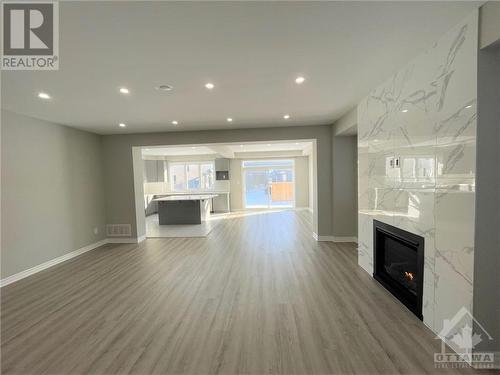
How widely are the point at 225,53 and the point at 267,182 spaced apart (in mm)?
8609

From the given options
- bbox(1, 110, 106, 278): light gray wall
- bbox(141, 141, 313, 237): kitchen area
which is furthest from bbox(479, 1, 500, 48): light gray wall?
bbox(141, 141, 313, 237): kitchen area

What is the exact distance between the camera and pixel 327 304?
2607 mm

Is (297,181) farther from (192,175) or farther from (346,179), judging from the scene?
(346,179)

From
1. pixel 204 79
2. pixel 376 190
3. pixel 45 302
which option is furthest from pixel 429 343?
pixel 45 302

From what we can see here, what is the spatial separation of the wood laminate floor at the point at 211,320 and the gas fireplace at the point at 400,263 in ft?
0.45

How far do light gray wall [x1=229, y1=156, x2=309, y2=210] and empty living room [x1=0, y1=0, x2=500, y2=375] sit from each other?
5.37 metres

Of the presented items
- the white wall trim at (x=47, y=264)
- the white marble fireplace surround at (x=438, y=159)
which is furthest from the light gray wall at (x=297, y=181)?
the white marble fireplace surround at (x=438, y=159)

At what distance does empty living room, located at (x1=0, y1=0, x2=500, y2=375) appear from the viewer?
1.65m

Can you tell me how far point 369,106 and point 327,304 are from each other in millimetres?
2738

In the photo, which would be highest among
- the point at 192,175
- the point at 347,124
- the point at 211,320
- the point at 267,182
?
the point at 347,124

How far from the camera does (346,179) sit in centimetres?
499

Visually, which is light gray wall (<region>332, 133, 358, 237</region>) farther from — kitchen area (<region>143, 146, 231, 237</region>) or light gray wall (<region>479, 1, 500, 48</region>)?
kitchen area (<region>143, 146, 231, 237</region>)

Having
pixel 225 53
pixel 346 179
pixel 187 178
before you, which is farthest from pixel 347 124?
pixel 187 178

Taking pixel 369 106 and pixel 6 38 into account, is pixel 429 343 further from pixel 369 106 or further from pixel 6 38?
pixel 6 38
